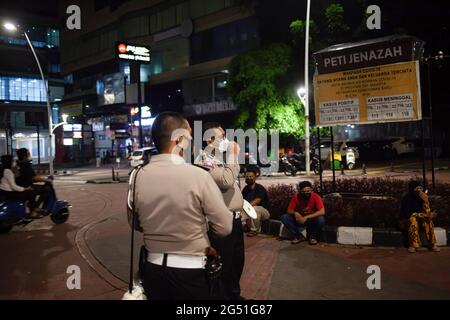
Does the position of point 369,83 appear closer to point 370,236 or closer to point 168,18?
point 370,236

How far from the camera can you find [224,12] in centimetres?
3259

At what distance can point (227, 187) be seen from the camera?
3.89 metres

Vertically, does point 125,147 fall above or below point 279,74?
below

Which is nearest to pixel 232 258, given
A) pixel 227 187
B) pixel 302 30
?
pixel 227 187

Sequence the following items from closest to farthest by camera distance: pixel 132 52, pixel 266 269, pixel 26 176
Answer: pixel 266 269, pixel 26 176, pixel 132 52

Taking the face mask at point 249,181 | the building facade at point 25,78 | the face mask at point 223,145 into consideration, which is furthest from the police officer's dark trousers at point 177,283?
the building facade at point 25,78

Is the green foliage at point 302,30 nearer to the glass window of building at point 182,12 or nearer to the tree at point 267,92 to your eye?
the tree at point 267,92

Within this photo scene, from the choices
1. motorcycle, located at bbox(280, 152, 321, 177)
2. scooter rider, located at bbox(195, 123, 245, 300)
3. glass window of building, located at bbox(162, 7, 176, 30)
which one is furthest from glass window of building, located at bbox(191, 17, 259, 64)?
scooter rider, located at bbox(195, 123, 245, 300)

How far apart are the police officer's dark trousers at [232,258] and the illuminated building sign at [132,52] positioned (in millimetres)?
27525

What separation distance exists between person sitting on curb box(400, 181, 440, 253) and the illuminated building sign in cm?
2616

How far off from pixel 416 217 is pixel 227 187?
12.7 ft

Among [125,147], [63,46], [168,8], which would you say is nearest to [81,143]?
[125,147]
